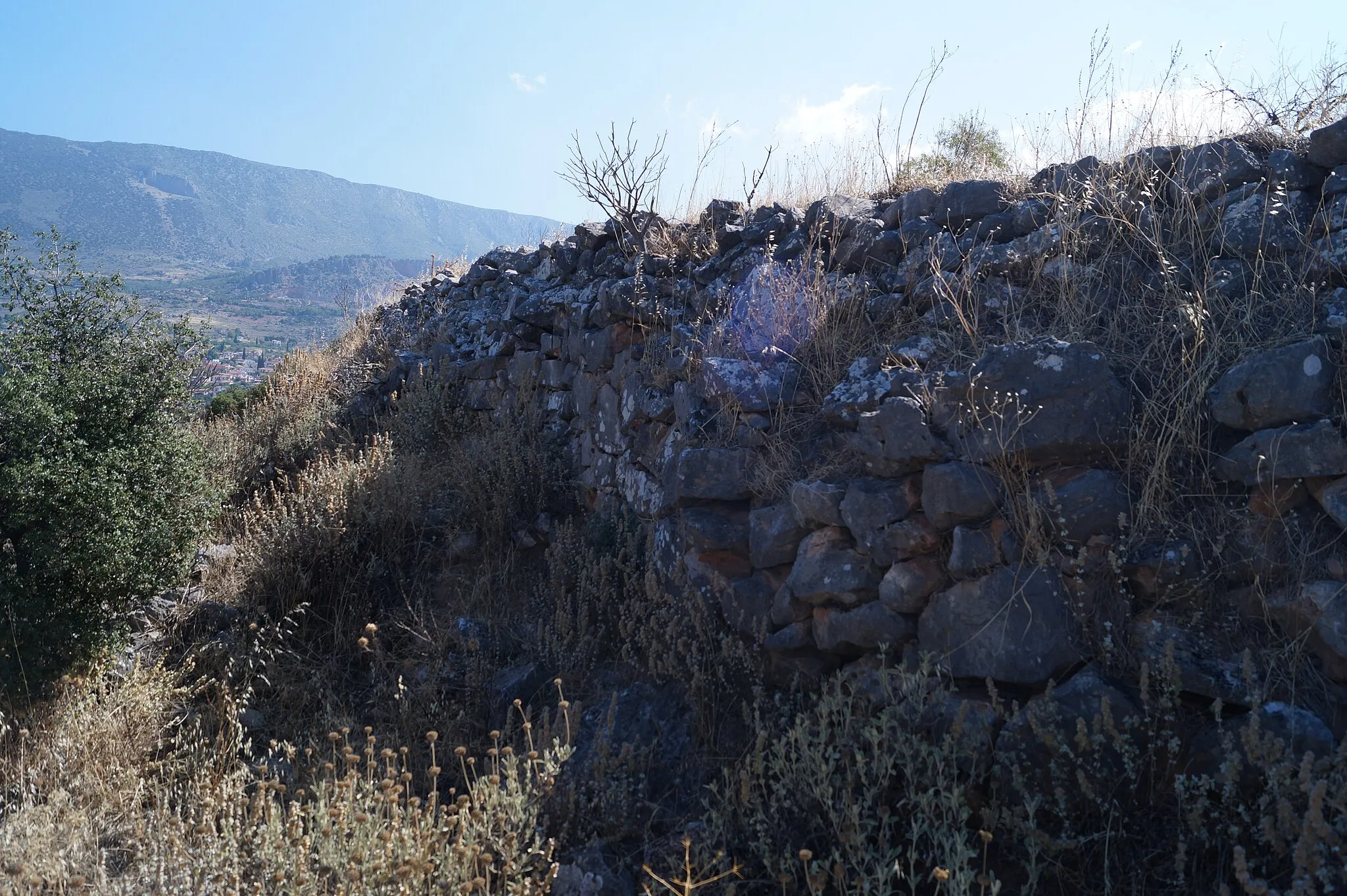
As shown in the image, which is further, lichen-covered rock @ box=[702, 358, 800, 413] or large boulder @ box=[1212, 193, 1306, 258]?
lichen-covered rock @ box=[702, 358, 800, 413]

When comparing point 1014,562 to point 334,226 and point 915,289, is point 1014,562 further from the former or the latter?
point 334,226

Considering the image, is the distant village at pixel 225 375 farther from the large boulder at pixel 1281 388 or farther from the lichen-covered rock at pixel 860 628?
the large boulder at pixel 1281 388

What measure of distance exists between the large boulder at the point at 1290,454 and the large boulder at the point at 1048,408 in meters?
0.41

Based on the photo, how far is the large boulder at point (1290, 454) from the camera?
2.89 meters

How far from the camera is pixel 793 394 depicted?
452 cm

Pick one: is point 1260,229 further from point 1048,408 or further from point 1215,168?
point 1048,408

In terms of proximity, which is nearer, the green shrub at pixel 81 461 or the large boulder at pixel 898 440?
the large boulder at pixel 898 440

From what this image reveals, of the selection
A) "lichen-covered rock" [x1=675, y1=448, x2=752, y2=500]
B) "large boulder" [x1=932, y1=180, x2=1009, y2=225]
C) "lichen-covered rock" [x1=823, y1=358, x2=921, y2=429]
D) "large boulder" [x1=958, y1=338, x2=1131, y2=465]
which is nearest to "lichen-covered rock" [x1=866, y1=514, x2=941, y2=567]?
"large boulder" [x1=958, y1=338, x2=1131, y2=465]

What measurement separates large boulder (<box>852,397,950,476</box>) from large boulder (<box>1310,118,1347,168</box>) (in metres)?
2.28

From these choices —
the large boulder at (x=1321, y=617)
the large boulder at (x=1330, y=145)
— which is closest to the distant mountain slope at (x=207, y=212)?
the large boulder at (x=1330, y=145)

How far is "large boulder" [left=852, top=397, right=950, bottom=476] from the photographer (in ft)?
11.8

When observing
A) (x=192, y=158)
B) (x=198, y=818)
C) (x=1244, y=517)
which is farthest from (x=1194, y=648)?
(x=192, y=158)

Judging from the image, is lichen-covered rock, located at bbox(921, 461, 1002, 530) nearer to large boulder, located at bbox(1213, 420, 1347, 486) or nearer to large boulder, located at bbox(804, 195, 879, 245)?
large boulder, located at bbox(1213, 420, 1347, 486)

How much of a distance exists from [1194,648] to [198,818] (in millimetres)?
3940
